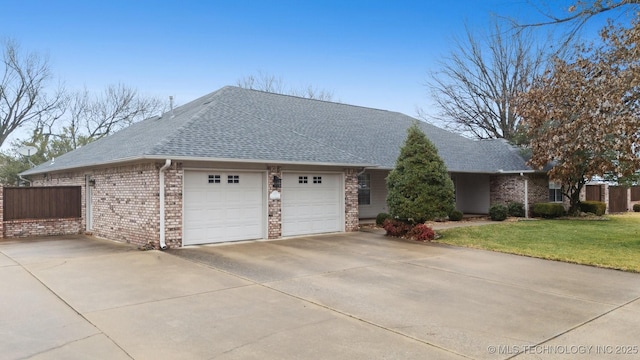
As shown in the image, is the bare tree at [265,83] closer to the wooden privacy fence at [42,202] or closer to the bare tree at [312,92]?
the bare tree at [312,92]

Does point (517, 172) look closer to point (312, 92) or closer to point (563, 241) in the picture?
point (563, 241)

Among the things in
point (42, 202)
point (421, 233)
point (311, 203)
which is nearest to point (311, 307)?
point (421, 233)

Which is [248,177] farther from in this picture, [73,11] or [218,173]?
[73,11]

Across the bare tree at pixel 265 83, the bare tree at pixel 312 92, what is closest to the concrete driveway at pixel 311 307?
the bare tree at pixel 265 83

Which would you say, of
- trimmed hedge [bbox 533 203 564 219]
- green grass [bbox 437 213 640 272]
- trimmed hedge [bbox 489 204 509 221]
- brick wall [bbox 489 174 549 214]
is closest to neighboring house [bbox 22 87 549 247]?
trimmed hedge [bbox 489 204 509 221]

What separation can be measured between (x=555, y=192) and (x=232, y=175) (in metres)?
17.8

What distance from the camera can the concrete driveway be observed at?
4285 millimetres

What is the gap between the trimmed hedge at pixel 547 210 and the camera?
19.7 meters

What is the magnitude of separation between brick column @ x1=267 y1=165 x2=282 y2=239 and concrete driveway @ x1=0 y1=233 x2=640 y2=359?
8.48ft

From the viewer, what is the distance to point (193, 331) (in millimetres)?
4754

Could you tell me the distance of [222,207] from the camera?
11586 mm

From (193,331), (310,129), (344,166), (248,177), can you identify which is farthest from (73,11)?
(193,331)

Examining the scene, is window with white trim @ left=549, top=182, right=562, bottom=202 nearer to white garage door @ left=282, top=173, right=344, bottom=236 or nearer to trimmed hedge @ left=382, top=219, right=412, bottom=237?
trimmed hedge @ left=382, top=219, right=412, bottom=237

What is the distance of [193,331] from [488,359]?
10.4 ft
